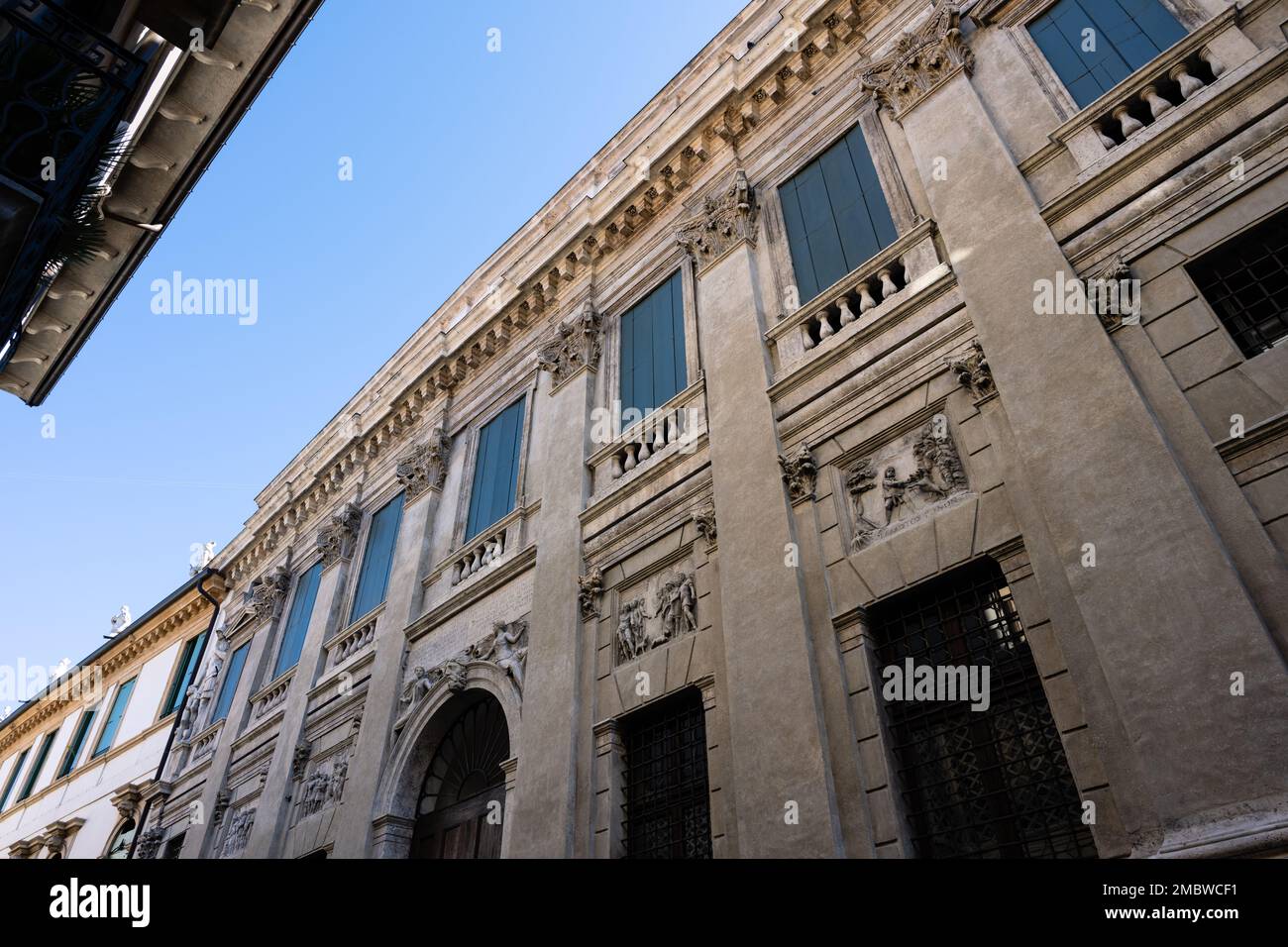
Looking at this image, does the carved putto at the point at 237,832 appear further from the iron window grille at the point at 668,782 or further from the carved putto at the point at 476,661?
the iron window grille at the point at 668,782

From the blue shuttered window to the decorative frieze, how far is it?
3.85 metres

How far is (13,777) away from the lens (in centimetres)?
2975

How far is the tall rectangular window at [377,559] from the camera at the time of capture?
1605 cm

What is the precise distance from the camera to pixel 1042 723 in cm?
636

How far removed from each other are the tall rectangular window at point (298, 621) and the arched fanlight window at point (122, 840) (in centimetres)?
664

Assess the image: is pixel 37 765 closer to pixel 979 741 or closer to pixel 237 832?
pixel 237 832

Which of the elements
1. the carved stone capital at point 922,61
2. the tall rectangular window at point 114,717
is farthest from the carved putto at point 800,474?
the tall rectangular window at point 114,717

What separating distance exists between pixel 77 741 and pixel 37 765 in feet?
11.4

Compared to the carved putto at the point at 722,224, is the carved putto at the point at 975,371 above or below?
below

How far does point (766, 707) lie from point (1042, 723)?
7.81ft

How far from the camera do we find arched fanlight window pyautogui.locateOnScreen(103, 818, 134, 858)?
67.1ft

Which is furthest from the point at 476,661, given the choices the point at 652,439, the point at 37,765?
the point at 37,765

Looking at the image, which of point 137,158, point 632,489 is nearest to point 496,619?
point 632,489
